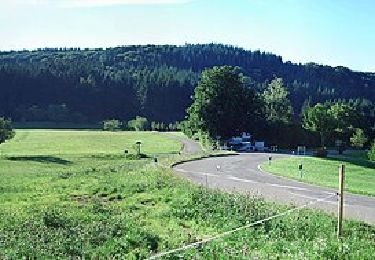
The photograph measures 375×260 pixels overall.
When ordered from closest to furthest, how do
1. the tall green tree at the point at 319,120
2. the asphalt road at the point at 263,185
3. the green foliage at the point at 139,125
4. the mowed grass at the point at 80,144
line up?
the asphalt road at the point at 263,185 → the tall green tree at the point at 319,120 → the mowed grass at the point at 80,144 → the green foliage at the point at 139,125

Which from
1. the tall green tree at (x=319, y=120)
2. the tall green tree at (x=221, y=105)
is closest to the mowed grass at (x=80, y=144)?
the tall green tree at (x=221, y=105)

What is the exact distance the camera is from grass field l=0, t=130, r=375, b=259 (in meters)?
15.3

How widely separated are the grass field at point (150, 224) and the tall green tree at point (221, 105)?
48919mm

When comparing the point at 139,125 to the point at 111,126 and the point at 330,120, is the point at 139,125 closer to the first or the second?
the point at 111,126

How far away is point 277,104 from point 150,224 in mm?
94244

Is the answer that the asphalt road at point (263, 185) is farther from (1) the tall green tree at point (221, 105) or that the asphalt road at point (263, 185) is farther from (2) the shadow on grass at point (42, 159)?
(1) the tall green tree at point (221, 105)

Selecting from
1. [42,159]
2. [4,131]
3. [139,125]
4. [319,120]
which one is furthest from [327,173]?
[139,125]

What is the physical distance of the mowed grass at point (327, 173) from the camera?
1612 inches

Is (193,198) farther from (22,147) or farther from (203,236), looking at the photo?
(22,147)

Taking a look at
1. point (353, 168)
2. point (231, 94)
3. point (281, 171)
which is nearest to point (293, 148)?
point (231, 94)

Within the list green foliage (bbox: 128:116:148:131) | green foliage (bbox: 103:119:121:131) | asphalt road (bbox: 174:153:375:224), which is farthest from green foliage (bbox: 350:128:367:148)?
green foliage (bbox: 103:119:121:131)

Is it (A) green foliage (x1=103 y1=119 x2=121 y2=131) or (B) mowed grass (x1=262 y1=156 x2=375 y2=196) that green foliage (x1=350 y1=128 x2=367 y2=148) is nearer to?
(B) mowed grass (x1=262 y1=156 x2=375 y2=196)

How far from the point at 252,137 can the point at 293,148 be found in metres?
7.33

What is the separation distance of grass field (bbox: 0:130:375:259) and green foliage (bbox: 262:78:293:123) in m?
73.0
